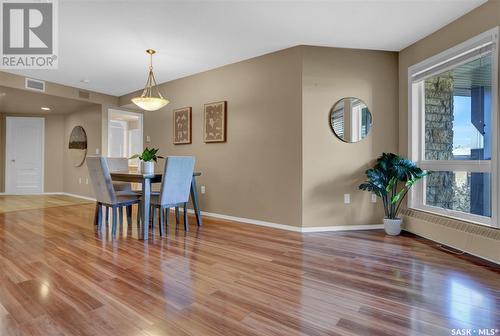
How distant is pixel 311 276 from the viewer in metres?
2.03

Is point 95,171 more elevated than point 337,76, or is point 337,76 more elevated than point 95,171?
point 337,76

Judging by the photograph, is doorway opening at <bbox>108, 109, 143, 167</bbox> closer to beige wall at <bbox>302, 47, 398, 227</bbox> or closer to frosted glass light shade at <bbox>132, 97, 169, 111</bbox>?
frosted glass light shade at <bbox>132, 97, 169, 111</bbox>

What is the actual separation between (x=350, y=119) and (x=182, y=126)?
9.07 ft

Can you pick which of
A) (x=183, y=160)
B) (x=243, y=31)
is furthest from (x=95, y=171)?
(x=243, y=31)

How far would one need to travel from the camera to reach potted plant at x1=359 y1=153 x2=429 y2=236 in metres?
3.08

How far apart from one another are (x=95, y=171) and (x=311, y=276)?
272cm

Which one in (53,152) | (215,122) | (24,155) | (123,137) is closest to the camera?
(215,122)

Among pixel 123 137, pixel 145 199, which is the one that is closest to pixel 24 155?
pixel 123 137

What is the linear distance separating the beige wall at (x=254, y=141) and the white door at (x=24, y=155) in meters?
5.07

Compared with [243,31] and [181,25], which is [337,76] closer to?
[243,31]

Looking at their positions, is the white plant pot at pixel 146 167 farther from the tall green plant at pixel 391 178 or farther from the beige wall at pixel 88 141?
the beige wall at pixel 88 141

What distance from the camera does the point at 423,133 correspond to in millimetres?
3314

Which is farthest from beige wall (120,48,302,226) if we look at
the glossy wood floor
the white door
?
the white door

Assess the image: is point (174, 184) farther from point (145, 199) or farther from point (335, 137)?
point (335, 137)
